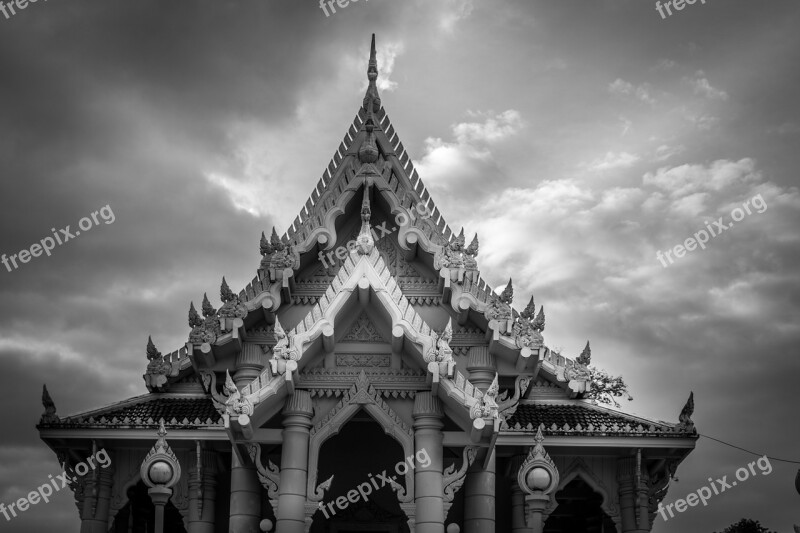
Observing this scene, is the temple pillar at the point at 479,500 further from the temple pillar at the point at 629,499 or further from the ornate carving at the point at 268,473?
the ornate carving at the point at 268,473

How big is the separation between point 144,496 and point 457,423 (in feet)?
27.4

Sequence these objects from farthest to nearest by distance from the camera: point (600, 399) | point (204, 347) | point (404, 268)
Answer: point (600, 399) < point (404, 268) < point (204, 347)

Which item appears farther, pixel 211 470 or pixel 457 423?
pixel 211 470

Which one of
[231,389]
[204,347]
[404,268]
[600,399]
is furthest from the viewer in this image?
[600,399]

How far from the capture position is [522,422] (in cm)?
1772

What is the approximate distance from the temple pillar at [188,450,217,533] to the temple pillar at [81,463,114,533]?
1.73m

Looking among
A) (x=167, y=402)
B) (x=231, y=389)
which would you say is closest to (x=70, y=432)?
(x=167, y=402)

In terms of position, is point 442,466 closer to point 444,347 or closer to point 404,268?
point 444,347

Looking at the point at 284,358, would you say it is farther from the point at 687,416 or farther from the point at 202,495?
the point at 687,416

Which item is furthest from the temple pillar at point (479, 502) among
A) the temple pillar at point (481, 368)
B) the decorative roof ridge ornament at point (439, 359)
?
the decorative roof ridge ornament at point (439, 359)

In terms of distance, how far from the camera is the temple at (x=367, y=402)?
14.7 metres

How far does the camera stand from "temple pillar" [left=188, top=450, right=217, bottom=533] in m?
17.7

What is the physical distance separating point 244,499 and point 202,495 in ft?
6.88

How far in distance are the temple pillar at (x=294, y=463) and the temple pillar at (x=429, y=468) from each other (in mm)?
1677
